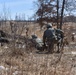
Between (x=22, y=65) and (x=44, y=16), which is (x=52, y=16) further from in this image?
(x=22, y=65)

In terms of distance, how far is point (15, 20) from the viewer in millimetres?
11484

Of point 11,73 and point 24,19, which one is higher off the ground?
point 24,19

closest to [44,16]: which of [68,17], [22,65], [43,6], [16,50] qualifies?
[43,6]

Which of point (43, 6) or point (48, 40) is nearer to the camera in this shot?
point (48, 40)

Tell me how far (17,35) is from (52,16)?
29.5 metres

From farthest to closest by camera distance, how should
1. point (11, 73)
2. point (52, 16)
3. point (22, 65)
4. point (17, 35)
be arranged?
point (52, 16), point (17, 35), point (22, 65), point (11, 73)

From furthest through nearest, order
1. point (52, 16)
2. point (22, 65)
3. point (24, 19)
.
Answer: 1. point (52, 16)
2. point (24, 19)
3. point (22, 65)

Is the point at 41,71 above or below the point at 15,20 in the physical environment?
below

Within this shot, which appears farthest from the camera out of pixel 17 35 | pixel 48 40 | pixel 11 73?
pixel 48 40

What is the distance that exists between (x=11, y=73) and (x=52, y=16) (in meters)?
34.0

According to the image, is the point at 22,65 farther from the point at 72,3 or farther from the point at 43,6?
the point at 43,6

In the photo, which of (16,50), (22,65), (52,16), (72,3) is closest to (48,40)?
(16,50)

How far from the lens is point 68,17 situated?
3578 centimetres

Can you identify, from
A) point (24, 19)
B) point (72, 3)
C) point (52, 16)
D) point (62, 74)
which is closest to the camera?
point (62, 74)
